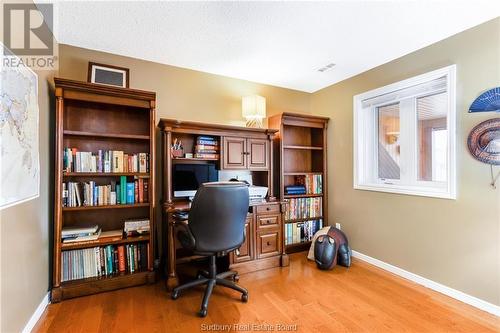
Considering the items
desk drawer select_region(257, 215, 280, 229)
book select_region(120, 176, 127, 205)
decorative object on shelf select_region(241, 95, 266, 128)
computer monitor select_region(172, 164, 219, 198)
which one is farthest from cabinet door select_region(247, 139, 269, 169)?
book select_region(120, 176, 127, 205)

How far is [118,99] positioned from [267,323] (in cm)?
233

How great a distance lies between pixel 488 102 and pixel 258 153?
2.10m

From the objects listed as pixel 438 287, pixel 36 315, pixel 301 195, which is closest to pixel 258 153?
pixel 301 195

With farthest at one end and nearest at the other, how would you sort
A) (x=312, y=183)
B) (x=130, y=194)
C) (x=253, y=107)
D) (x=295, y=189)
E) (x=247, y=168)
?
(x=312, y=183)
(x=295, y=189)
(x=253, y=107)
(x=247, y=168)
(x=130, y=194)

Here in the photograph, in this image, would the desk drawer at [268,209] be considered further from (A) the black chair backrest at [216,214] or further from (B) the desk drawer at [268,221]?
(A) the black chair backrest at [216,214]

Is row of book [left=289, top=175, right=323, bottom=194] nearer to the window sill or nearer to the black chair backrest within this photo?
the window sill

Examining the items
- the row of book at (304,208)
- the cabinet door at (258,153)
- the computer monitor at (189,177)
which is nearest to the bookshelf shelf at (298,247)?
the row of book at (304,208)

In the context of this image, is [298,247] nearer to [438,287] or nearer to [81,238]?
[438,287]

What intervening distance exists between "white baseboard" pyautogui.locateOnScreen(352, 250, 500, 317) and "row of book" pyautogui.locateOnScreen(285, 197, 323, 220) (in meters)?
0.77

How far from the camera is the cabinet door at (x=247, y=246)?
8.55 ft

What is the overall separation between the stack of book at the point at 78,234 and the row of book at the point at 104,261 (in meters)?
0.12

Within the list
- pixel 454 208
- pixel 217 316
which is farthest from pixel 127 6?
pixel 454 208

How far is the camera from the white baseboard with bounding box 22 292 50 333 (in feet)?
5.40

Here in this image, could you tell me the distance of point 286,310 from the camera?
1.96m
